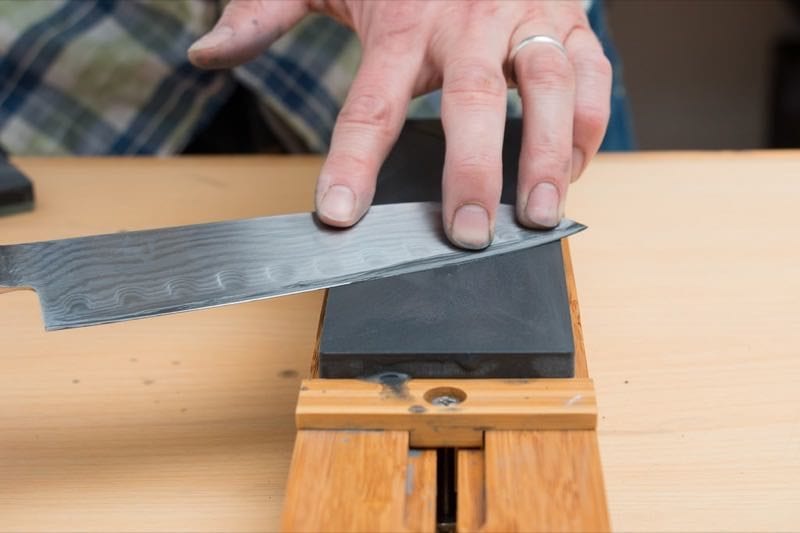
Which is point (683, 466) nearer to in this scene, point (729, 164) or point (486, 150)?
point (486, 150)

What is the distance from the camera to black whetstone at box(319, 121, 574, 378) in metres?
0.46

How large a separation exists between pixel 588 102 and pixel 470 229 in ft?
0.71

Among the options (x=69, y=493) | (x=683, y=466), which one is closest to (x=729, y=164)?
(x=683, y=466)

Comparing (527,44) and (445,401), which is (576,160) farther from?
(445,401)

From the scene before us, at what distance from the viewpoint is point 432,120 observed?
0.78m

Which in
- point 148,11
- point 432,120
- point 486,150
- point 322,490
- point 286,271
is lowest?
point 322,490

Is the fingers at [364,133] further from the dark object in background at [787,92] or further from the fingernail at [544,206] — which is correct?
the dark object in background at [787,92]

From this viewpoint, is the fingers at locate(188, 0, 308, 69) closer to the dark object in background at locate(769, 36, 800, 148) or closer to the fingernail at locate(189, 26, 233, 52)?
the fingernail at locate(189, 26, 233, 52)

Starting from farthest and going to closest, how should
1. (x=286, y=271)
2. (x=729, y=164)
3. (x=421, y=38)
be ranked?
(x=729, y=164)
(x=421, y=38)
(x=286, y=271)

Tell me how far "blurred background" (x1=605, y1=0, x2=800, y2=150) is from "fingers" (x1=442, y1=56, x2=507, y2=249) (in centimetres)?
168

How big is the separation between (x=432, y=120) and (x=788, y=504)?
44 cm

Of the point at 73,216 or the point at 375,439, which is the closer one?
the point at 375,439

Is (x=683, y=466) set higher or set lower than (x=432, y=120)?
lower

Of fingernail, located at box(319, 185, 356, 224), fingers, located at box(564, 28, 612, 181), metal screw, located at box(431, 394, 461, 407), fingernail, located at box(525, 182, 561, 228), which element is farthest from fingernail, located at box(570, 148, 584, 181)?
metal screw, located at box(431, 394, 461, 407)
